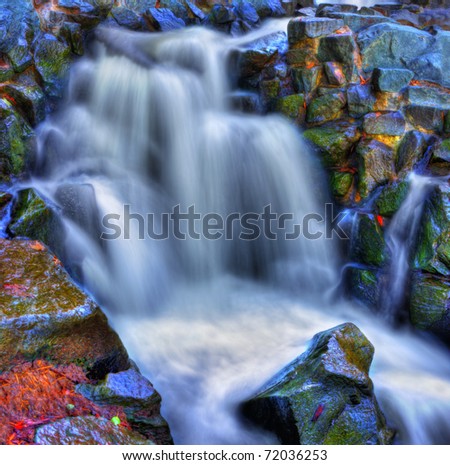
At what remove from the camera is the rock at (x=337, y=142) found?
5992 millimetres

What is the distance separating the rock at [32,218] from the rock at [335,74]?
4.32 m

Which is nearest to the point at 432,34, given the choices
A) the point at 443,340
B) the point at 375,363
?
the point at 443,340

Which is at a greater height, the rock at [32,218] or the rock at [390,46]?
the rock at [390,46]

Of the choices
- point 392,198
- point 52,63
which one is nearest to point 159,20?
point 52,63

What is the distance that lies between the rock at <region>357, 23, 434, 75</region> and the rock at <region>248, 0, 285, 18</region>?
7.79 feet

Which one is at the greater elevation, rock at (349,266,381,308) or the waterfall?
the waterfall

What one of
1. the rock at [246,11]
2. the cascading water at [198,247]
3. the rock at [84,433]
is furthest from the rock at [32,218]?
the rock at [246,11]

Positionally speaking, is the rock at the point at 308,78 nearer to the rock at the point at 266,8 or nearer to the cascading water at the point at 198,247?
the cascading water at the point at 198,247

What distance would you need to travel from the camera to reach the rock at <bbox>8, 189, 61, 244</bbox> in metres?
4.24

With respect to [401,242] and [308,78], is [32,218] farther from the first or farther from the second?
[308,78]

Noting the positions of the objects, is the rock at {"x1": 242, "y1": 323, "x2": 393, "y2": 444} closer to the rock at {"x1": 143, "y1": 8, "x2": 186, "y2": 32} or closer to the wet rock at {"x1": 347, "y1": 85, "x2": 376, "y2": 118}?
the wet rock at {"x1": 347, "y1": 85, "x2": 376, "y2": 118}

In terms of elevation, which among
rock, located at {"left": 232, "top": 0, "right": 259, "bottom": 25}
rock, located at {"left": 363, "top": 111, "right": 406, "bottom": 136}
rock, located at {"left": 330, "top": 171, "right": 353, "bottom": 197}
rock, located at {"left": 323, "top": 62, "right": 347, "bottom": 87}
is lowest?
rock, located at {"left": 330, "top": 171, "right": 353, "bottom": 197}

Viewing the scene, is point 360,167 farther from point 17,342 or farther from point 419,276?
point 17,342

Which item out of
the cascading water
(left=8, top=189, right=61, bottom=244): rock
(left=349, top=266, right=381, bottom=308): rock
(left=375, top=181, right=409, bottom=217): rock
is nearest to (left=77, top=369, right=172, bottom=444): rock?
the cascading water
